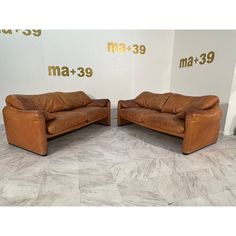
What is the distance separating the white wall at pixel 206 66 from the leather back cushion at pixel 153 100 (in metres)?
0.73

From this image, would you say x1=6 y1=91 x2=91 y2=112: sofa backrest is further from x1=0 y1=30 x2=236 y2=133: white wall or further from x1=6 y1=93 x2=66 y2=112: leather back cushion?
x1=0 y1=30 x2=236 y2=133: white wall

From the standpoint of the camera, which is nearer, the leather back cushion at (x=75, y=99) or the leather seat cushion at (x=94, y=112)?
the leather seat cushion at (x=94, y=112)

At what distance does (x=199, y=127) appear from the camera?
7.43 feet

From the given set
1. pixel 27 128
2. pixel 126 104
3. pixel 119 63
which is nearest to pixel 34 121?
pixel 27 128

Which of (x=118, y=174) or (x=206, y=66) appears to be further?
(x=206, y=66)

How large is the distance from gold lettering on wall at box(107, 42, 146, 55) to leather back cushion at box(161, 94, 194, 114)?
58.6 inches

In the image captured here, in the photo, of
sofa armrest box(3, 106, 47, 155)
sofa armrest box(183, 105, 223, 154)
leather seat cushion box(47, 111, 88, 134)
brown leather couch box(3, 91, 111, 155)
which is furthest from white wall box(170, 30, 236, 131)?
sofa armrest box(3, 106, 47, 155)

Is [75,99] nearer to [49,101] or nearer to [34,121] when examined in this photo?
[49,101]

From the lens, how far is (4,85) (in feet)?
11.8

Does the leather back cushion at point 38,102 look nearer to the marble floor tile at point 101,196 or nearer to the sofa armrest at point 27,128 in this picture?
the sofa armrest at point 27,128

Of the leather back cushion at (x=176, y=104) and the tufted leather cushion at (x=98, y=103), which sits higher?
the leather back cushion at (x=176, y=104)

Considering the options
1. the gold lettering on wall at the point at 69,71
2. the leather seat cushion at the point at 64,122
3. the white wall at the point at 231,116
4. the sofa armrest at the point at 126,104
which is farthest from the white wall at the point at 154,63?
the leather seat cushion at the point at 64,122

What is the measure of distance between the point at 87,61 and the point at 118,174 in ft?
9.68

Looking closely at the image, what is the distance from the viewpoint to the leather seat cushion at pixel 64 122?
7.50ft
